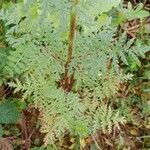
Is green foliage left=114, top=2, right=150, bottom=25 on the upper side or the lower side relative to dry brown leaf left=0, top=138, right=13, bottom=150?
upper

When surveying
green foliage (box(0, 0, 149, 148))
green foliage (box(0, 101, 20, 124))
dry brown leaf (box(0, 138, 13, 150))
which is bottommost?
dry brown leaf (box(0, 138, 13, 150))

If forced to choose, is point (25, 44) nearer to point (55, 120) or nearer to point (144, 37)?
point (55, 120)

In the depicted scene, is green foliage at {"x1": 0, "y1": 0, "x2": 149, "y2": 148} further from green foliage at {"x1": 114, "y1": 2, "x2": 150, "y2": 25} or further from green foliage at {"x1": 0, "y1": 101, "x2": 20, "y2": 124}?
green foliage at {"x1": 114, "y1": 2, "x2": 150, "y2": 25}

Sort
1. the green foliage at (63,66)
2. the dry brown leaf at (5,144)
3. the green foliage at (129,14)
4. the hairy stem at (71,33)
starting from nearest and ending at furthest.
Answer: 1. the hairy stem at (71,33)
2. the green foliage at (63,66)
3. the dry brown leaf at (5,144)
4. the green foliage at (129,14)

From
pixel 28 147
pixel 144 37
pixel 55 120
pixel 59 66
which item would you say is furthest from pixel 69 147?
pixel 144 37

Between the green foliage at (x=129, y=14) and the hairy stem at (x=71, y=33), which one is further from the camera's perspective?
the green foliage at (x=129, y=14)

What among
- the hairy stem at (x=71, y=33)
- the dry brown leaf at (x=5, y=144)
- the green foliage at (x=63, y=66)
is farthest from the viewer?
the dry brown leaf at (x=5, y=144)

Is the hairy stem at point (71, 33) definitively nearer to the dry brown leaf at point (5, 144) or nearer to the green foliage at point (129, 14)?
the dry brown leaf at point (5, 144)

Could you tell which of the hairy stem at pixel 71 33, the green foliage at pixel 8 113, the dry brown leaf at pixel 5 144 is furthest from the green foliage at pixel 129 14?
the dry brown leaf at pixel 5 144

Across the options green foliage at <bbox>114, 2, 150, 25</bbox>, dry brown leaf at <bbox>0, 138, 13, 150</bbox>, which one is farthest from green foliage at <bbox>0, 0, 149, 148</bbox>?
green foliage at <bbox>114, 2, 150, 25</bbox>

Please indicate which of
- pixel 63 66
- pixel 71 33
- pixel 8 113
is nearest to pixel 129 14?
pixel 63 66

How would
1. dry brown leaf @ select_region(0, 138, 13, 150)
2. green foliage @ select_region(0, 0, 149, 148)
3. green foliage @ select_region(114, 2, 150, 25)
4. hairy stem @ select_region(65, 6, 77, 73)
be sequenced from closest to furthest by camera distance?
hairy stem @ select_region(65, 6, 77, 73) → green foliage @ select_region(0, 0, 149, 148) → dry brown leaf @ select_region(0, 138, 13, 150) → green foliage @ select_region(114, 2, 150, 25)

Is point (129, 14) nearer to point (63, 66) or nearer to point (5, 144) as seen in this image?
point (63, 66)
